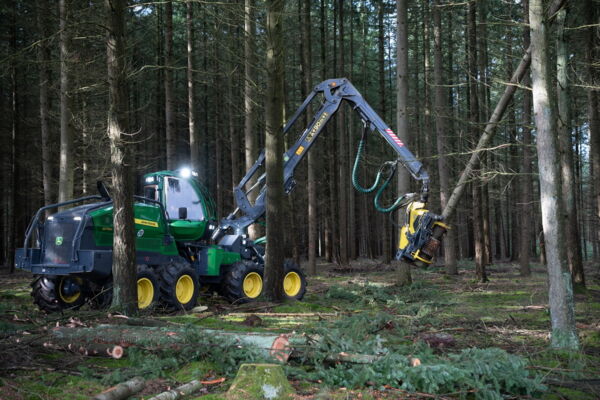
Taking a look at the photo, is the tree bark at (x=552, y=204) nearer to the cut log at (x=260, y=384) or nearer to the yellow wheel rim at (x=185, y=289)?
the cut log at (x=260, y=384)

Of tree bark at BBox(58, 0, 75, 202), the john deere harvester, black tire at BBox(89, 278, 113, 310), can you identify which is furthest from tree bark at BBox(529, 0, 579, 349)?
tree bark at BBox(58, 0, 75, 202)

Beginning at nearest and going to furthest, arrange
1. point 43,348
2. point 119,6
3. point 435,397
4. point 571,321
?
point 435,397 → point 43,348 → point 571,321 → point 119,6

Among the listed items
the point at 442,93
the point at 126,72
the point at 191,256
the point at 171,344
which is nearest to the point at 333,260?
the point at 442,93

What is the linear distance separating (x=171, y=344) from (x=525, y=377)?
3674 mm

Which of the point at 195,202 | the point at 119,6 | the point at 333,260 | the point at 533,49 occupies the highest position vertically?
the point at 119,6

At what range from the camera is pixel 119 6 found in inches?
328

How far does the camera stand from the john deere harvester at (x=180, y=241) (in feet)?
32.1

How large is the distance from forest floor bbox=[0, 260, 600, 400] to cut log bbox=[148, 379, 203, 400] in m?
0.09

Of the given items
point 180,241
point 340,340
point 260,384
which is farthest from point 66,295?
point 260,384

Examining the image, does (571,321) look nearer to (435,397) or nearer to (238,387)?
(435,397)

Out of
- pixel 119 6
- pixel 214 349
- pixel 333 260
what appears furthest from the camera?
pixel 333 260

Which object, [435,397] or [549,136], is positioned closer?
[435,397]

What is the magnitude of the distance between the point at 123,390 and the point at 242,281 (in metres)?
6.85

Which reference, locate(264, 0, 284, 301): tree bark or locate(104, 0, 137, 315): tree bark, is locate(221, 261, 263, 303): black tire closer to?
locate(264, 0, 284, 301): tree bark
